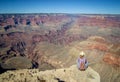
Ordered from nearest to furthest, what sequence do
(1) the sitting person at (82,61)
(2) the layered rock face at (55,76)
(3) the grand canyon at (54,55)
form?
(1) the sitting person at (82,61), (2) the layered rock face at (55,76), (3) the grand canyon at (54,55)

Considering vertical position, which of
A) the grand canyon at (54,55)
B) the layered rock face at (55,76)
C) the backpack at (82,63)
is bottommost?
the grand canyon at (54,55)

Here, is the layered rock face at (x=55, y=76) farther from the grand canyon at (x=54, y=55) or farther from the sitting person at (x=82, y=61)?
the sitting person at (x=82, y=61)

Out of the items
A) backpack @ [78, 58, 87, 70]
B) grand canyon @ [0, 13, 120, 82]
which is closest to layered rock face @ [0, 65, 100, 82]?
grand canyon @ [0, 13, 120, 82]

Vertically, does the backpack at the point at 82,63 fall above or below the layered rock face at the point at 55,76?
above

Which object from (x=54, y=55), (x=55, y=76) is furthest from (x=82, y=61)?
(x=54, y=55)

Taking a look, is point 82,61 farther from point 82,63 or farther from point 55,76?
point 55,76

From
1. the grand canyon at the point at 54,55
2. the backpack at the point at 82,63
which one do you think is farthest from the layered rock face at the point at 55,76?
the backpack at the point at 82,63

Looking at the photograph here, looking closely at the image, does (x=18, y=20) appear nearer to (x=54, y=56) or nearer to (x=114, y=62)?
(x=54, y=56)

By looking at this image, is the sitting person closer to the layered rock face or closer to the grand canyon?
the layered rock face

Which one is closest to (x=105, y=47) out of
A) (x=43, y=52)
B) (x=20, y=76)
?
(x=43, y=52)
